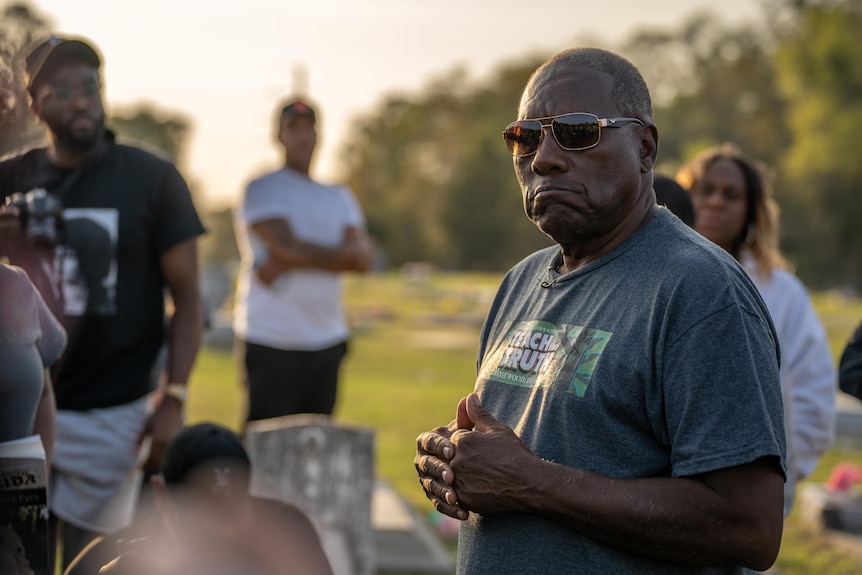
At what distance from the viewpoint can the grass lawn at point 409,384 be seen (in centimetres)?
766

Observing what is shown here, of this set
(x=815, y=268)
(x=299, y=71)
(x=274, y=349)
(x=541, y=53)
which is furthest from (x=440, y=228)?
(x=274, y=349)

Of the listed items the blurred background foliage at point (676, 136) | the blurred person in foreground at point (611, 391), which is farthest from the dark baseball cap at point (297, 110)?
the blurred background foliage at point (676, 136)

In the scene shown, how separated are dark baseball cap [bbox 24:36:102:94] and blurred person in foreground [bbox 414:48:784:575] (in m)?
2.07

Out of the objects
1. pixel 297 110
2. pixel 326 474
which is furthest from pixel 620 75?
pixel 297 110

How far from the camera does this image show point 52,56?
3.89 m

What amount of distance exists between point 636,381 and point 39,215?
255cm

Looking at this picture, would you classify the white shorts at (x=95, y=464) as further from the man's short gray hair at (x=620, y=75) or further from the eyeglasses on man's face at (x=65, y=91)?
the man's short gray hair at (x=620, y=75)

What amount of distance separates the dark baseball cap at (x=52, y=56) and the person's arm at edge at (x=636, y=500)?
92.4 inches

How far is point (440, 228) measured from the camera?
7275cm

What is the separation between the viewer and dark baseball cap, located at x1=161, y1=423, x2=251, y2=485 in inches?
145

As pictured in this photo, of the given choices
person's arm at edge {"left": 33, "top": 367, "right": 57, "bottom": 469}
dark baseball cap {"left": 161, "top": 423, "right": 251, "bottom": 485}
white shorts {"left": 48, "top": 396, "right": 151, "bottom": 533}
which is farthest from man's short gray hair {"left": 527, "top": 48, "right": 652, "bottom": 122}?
white shorts {"left": 48, "top": 396, "right": 151, "bottom": 533}

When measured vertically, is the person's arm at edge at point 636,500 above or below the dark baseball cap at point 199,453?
above

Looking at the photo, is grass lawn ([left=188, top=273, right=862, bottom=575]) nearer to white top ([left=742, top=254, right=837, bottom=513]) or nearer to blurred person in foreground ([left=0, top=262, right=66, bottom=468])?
white top ([left=742, top=254, right=837, bottom=513])

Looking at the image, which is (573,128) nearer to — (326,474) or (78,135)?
(78,135)
